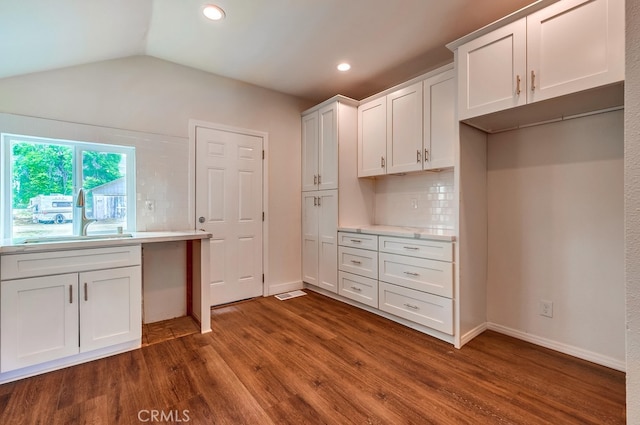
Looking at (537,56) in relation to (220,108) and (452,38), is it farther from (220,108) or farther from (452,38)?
(220,108)

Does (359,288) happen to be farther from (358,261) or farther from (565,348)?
(565,348)

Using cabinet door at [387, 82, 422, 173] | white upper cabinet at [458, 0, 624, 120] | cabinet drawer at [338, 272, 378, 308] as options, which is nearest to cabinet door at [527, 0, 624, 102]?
white upper cabinet at [458, 0, 624, 120]

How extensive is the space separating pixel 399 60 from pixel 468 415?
9.59 ft

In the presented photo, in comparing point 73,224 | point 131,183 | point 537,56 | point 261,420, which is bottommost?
point 261,420

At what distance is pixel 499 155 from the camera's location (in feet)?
8.38

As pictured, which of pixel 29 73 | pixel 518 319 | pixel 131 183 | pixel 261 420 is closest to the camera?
pixel 261 420

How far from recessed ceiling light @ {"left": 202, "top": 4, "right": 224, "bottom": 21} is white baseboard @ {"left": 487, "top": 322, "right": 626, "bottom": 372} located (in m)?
3.43

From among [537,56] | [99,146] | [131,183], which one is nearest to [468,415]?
[537,56]

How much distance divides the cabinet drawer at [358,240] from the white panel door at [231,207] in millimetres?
1036

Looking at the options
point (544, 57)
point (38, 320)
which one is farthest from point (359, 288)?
point (38, 320)

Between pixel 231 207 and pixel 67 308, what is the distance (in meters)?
1.69

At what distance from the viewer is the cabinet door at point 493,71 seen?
193 cm

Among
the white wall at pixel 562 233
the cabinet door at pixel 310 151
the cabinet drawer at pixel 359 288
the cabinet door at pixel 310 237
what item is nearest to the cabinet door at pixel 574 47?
the white wall at pixel 562 233

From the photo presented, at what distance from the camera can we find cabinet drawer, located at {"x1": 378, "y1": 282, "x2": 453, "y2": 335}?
7.65 feet
